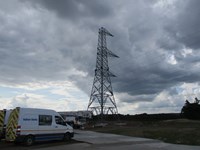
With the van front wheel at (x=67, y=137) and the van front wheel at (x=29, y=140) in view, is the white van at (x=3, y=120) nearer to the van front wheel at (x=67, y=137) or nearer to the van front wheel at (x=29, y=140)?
the van front wheel at (x=29, y=140)

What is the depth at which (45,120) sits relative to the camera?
22.5 meters

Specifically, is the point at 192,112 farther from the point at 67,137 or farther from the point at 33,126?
the point at 33,126

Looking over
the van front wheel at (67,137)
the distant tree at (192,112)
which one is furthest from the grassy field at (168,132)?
the distant tree at (192,112)

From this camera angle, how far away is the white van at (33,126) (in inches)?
811

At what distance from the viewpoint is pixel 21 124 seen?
20.7m

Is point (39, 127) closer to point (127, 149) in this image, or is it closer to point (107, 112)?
point (127, 149)

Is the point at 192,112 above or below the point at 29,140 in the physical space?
above

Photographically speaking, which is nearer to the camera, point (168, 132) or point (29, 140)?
point (29, 140)

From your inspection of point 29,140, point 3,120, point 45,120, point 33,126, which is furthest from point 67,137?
point 3,120

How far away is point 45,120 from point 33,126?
1.34 metres

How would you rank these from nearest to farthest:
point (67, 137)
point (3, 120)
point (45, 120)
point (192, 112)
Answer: point (45, 120) < point (3, 120) < point (67, 137) < point (192, 112)

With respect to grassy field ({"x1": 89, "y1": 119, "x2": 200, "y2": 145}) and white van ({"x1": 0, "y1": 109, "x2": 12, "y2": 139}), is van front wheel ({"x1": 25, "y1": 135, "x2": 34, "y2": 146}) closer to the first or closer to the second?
white van ({"x1": 0, "y1": 109, "x2": 12, "y2": 139})

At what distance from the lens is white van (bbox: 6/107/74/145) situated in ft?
67.6

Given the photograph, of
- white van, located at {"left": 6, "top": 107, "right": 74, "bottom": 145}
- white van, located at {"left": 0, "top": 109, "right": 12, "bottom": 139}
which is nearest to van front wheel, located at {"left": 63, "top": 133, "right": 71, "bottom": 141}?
white van, located at {"left": 6, "top": 107, "right": 74, "bottom": 145}
